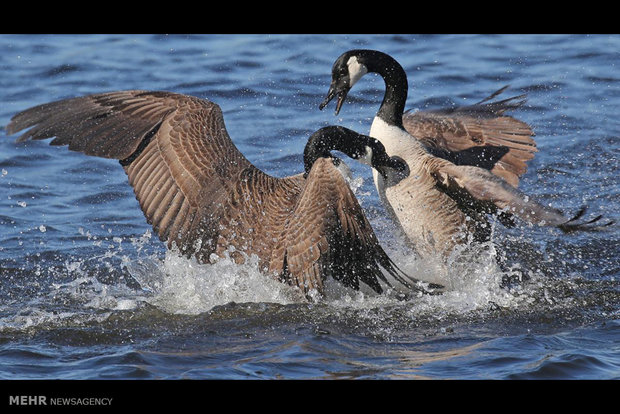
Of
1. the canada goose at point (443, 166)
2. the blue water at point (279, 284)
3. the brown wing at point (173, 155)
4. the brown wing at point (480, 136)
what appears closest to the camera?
the blue water at point (279, 284)

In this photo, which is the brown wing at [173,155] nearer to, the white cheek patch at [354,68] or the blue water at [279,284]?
the blue water at [279,284]

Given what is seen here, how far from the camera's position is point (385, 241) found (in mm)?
7227

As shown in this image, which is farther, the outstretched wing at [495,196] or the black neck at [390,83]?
the black neck at [390,83]

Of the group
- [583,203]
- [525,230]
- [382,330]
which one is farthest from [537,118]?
[382,330]

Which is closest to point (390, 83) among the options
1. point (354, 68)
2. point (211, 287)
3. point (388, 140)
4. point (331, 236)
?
point (354, 68)

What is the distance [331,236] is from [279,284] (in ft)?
2.40

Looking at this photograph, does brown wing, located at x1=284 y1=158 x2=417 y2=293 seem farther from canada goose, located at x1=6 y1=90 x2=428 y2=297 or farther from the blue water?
the blue water

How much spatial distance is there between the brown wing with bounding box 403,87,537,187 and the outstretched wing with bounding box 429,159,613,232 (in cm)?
108

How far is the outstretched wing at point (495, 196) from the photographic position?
5.00m

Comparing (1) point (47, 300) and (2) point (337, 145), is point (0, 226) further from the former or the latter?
(2) point (337, 145)

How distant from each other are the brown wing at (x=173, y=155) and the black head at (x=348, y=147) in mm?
379

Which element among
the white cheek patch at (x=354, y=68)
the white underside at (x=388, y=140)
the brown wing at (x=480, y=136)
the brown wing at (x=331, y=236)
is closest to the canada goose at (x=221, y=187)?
the brown wing at (x=331, y=236)

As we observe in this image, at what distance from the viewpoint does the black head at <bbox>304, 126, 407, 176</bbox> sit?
239 inches

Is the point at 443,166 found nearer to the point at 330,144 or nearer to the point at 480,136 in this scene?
the point at 330,144
